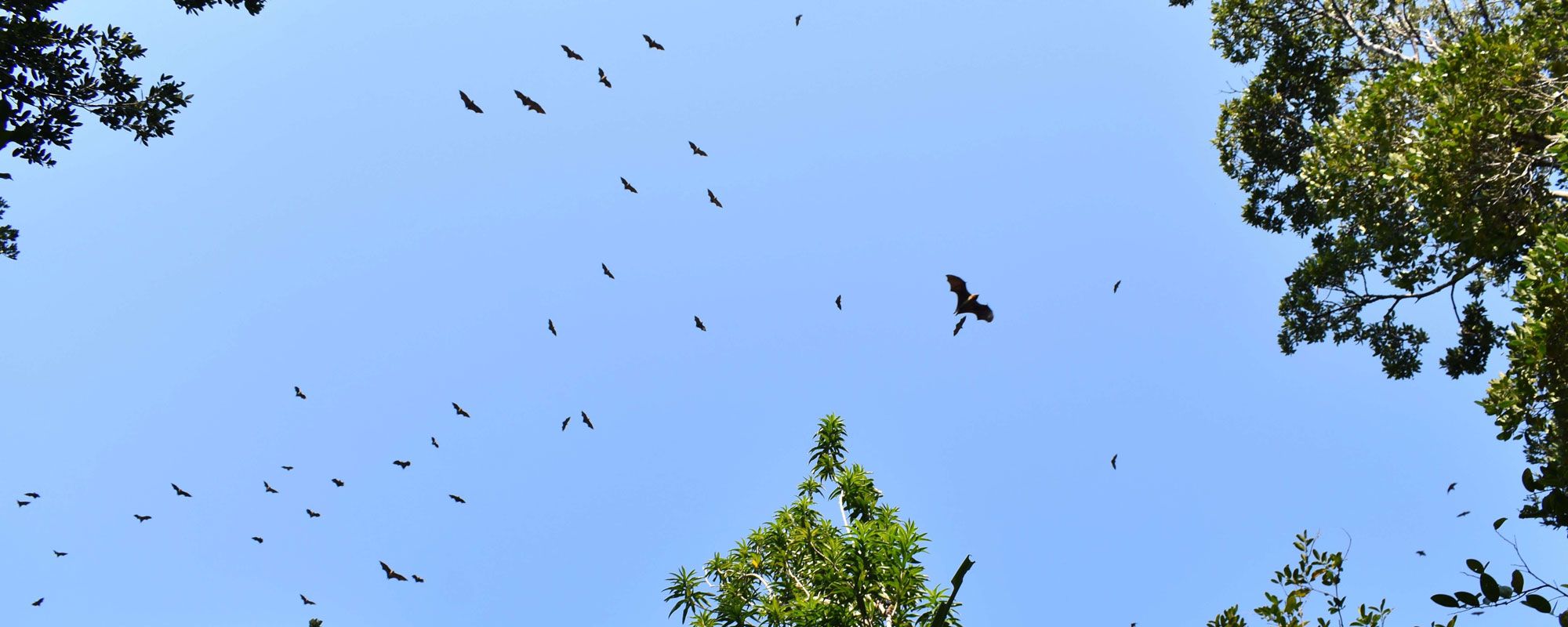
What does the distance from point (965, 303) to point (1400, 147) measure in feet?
24.1

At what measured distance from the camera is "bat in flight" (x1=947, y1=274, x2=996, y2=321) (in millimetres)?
12248

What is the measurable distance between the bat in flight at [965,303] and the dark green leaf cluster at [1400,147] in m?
6.42

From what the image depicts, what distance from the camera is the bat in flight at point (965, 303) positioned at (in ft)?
40.2

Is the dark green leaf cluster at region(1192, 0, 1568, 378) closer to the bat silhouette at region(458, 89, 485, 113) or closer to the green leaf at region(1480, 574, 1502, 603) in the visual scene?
the green leaf at region(1480, 574, 1502, 603)

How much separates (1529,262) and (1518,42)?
380 cm

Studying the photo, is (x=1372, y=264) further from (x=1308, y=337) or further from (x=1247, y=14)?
(x=1247, y=14)

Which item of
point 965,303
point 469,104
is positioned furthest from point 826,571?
point 469,104

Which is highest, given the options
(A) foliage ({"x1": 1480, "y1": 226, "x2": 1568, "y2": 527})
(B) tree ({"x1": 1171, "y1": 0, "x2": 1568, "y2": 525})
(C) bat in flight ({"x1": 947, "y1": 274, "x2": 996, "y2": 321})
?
(B) tree ({"x1": 1171, "y1": 0, "x2": 1568, "y2": 525})

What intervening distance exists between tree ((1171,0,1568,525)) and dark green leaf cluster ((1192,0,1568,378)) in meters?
0.03

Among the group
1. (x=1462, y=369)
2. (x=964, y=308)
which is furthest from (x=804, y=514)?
(x=1462, y=369)

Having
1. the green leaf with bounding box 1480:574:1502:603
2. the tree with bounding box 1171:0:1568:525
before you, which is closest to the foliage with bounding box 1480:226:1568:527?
the tree with bounding box 1171:0:1568:525

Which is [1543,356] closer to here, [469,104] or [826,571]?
[826,571]

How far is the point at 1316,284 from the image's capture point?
16375 millimetres

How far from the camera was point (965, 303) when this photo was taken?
12312 millimetres
